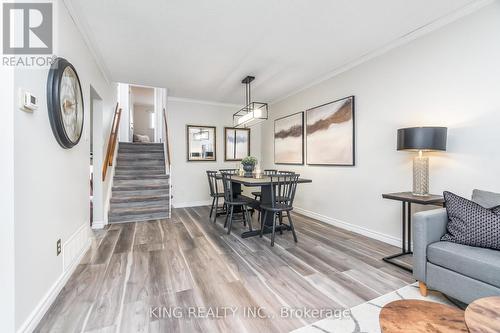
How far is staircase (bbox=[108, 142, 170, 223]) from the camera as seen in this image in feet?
13.3

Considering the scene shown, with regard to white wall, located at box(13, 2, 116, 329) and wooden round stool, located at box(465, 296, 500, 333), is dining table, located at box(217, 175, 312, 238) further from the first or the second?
wooden round stool, located at box(465, 296, 500, 333)

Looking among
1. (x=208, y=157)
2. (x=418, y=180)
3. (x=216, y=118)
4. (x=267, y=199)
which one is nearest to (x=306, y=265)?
(x=267, y=199)

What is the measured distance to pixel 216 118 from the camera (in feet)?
18.5

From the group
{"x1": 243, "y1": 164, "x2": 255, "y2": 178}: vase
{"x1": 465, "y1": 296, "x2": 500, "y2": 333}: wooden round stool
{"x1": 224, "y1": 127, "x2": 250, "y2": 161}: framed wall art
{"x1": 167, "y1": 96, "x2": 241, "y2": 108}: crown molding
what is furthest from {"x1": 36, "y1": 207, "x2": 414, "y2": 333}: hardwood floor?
{"x1": 167, "y1": 96, "x2": 241, "y2": 108}: crown molding

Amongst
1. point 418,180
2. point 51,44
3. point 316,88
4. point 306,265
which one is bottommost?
point 306,265

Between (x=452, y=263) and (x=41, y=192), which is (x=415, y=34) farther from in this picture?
(x=41, y=192)

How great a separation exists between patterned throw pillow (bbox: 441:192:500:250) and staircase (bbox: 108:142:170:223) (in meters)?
4.03

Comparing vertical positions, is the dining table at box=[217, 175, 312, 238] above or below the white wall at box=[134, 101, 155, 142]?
below

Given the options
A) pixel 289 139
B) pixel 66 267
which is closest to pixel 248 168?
pixel 289 139

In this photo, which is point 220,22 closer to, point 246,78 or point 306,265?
point 246,78

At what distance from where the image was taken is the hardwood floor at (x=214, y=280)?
154 centimetres

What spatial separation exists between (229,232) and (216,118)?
3189 mm

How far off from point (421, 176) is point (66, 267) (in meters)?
3.55

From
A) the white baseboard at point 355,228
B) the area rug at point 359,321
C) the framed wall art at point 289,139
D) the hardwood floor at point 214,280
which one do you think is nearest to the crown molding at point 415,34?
the framed wall art at point 289,139
